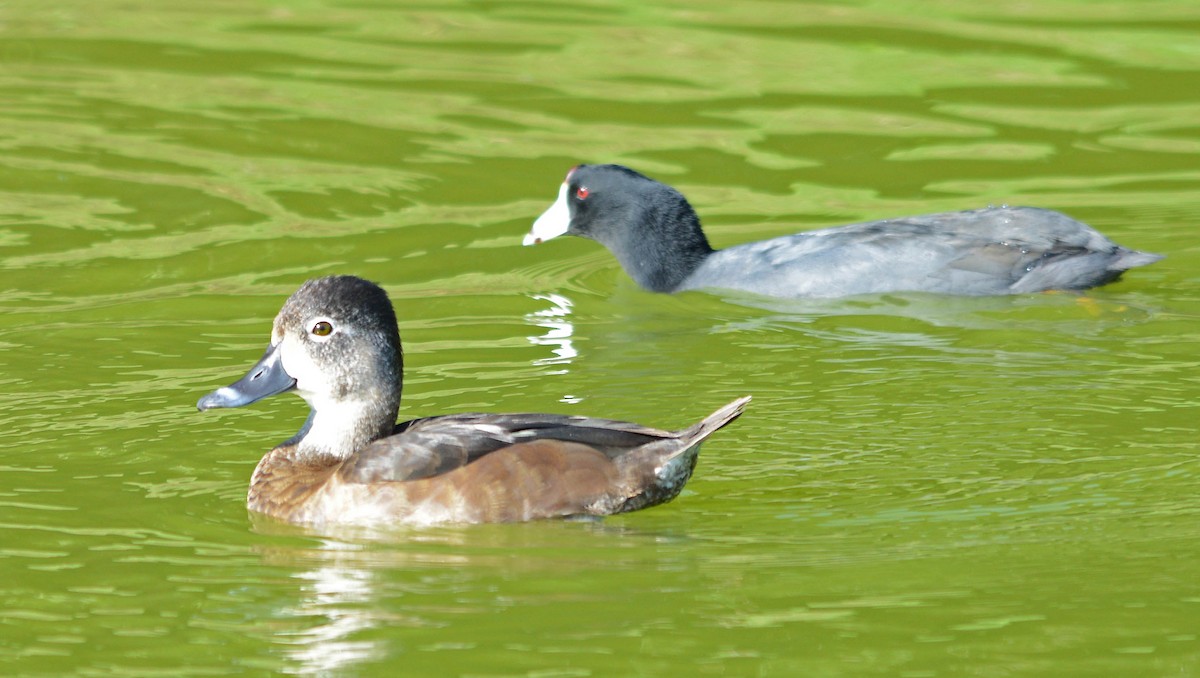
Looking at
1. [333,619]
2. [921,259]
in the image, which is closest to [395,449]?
[333,619]

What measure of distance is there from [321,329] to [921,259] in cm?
459

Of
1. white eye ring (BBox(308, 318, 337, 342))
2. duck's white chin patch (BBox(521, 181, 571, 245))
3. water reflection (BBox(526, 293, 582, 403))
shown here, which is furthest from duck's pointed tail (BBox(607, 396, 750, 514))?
duck's white chin patch (BBox(521, 181, 571, 245))

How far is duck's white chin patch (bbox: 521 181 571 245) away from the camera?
12781 mm

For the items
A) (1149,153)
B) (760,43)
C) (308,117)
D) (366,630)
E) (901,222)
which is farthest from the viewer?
(760,43)

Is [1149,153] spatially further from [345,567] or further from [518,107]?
[345,567]

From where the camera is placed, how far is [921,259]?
11461mm

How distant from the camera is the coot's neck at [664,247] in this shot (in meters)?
12.4

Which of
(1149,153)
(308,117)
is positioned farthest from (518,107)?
(1149,153)

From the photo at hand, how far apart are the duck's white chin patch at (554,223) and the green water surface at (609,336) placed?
0.91ft

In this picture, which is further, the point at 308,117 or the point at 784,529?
the point at 308,117

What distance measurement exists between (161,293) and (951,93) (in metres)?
7.31

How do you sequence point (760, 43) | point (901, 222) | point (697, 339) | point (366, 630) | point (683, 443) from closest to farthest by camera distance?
point (366, 630) → point (683, 443) → point (697, 339) → point (901, 222) → point (760, 43)

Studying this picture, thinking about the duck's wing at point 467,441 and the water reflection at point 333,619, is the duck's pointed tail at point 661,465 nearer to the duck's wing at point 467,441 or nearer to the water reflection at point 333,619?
the duck's wing at point 467,441

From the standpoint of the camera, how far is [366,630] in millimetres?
6477
